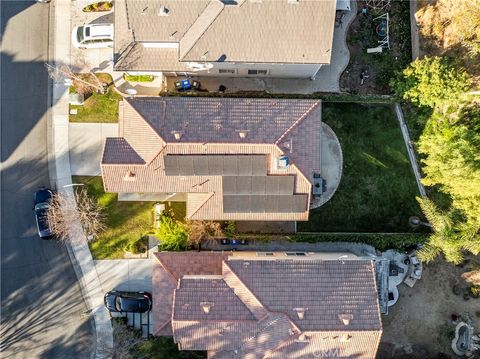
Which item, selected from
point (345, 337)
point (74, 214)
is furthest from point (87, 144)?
point (345, 337)

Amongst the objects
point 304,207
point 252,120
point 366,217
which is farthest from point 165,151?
point 366,217

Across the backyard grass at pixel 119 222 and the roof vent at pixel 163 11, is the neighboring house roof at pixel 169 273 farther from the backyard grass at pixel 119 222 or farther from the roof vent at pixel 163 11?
the roof vent at pixel 163 11

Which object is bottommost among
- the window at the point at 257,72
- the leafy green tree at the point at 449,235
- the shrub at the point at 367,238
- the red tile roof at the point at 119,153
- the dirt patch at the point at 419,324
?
the dirt patch at the point at 419,324

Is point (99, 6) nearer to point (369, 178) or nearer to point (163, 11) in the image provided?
point (163, 11)

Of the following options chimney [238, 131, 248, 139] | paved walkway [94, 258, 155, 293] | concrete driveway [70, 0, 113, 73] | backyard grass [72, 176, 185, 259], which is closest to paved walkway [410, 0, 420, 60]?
chimney [238, 131, 248, 139]

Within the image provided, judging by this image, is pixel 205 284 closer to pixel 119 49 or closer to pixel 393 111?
pixel 119 49

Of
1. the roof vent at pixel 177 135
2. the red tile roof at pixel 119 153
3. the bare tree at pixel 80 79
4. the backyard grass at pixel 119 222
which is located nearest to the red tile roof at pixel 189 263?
the backyard grass at pixel 119 222

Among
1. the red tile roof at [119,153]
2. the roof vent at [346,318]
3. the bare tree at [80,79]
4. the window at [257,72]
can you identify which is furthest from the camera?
the bare tree at [80,79]
